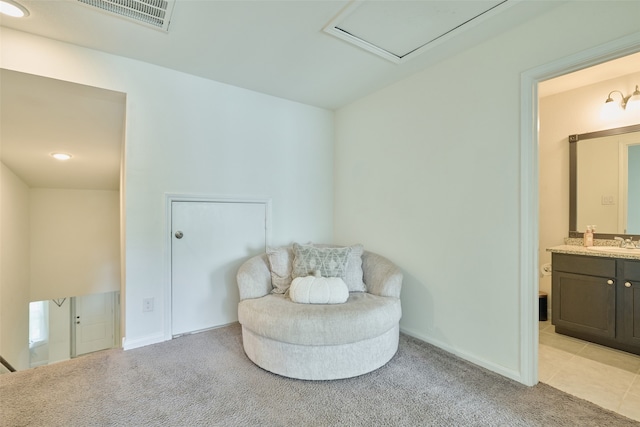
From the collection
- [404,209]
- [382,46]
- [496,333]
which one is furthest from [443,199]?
[382,46]

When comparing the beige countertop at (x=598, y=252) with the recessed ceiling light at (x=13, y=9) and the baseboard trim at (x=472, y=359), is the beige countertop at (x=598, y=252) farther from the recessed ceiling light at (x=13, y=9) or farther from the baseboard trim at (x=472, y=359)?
the recessed ceiling light at (x=13, y=9)

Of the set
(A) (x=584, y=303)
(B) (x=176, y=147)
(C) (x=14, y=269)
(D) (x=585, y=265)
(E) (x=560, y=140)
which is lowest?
(A) (x=584, y=303)

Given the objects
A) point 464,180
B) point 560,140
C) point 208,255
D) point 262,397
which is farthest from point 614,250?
point 208,255

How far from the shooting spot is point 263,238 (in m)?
2.95

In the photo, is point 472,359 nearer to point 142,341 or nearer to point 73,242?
point 142,341

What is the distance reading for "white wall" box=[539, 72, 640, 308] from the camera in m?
2.74

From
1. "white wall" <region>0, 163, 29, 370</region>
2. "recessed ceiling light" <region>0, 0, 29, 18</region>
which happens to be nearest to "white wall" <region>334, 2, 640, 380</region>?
"recessed ceiling light" <region>0, 0, 29, 18</region>

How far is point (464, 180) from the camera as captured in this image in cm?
213

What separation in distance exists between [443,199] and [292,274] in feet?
4.66

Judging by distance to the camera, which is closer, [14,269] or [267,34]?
[267,34]

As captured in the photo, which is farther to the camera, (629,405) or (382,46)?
(382,46)

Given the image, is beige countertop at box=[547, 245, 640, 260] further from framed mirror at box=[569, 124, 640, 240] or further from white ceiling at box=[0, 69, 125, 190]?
white ceiling at box=[0, 69, 125, 190]

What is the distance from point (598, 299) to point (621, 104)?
183 centimetres

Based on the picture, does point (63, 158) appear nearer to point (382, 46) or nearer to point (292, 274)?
point (292, 274)
